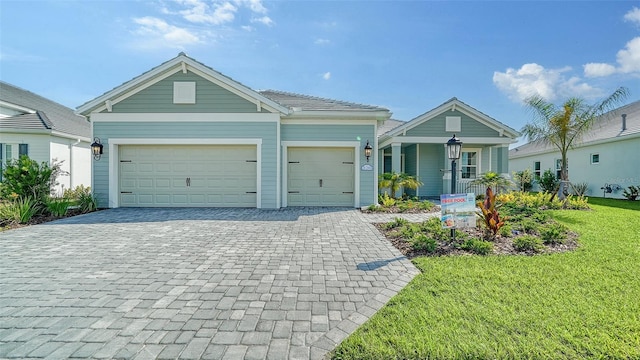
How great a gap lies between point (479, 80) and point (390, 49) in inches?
221

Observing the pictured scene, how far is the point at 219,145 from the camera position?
31.6 ft

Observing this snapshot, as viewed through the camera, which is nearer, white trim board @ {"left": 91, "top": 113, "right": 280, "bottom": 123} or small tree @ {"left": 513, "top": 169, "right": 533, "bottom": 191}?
white trim board @ {"left": 91, "top": 113, "right": 280, "bottom": 123}

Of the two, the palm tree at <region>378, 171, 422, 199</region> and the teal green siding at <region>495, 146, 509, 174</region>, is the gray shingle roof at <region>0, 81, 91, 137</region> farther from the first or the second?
the teal green siding at <region>495, 146, 509, 174</region>

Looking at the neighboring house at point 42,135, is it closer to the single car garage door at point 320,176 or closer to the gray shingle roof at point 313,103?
the gray shingle roof at point 313,103

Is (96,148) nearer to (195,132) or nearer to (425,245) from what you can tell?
(195,132)

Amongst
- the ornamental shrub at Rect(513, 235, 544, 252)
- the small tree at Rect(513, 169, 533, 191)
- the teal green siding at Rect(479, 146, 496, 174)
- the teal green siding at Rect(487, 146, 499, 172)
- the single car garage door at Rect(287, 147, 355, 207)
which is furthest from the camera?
the small tree at Rect(513, 169, 533, 191)

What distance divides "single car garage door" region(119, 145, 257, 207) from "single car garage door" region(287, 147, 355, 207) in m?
1.49

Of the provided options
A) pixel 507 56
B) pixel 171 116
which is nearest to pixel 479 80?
pixel 507 56

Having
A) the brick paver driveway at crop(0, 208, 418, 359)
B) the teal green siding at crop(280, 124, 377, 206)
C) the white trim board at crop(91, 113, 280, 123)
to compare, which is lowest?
the brick paver driveway at crop(0, 208, 418, 359)

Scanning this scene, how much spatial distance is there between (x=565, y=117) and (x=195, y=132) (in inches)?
522

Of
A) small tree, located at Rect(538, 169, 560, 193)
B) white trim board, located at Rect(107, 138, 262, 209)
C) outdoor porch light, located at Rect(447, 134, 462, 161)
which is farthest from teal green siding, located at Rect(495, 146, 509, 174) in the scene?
white trim board, located at Rect(107, 138, 262, 209)

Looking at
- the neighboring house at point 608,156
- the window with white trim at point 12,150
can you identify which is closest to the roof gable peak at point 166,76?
the window with white trim at point 12,150

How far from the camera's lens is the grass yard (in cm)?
220

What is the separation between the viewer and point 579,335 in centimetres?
238
